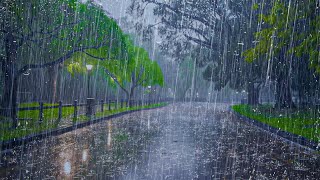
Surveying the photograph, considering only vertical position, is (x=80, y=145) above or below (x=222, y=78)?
below

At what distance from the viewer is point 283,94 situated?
33.3 m

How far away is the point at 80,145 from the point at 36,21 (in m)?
8.29

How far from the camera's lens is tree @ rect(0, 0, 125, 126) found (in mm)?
15150

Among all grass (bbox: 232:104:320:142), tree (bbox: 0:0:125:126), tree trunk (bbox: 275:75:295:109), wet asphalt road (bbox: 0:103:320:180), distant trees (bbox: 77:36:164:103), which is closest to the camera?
wet asphalt road (bbox: 0:103:320:180)

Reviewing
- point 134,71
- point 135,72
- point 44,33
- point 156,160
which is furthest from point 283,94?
point 156,160

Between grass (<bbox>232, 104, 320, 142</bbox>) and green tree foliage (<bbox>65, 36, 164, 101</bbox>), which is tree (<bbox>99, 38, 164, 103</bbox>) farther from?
grass (<bbox>232, 104, 320, 142</bbox>)

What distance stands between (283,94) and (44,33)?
943 inches

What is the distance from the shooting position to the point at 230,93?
427 ft

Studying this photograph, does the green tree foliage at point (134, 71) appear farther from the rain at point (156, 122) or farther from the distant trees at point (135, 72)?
the rain at point (156, 122)

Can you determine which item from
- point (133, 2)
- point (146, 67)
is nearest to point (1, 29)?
point (133, 2)

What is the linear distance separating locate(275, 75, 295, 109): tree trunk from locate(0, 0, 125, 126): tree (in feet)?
46.0

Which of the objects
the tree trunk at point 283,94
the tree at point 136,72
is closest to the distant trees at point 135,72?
the tree at point 136,72

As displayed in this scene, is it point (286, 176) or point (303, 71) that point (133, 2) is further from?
point (286, 176)

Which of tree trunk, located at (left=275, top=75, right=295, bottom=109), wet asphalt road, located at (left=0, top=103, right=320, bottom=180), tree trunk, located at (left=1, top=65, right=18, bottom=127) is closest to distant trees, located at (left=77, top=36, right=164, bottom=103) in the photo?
tree trunk, located at (left=275, top=75, right=295, bottom=109)
